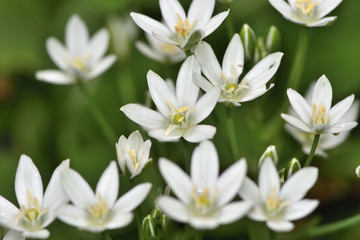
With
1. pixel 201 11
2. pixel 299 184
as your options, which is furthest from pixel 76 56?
pixel 299 184

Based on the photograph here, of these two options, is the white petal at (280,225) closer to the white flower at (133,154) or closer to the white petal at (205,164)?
the white petal at (205,164)

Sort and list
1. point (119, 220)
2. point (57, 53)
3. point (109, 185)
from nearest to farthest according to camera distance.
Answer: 1. point (119, 220)
2. point (109, 185)
3. point (57, 53)

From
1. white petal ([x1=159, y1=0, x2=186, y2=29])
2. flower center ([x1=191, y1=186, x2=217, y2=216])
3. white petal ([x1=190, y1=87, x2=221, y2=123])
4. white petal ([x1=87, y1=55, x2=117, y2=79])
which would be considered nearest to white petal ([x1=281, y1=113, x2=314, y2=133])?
white petal ([x1=190, y1=87, x2=221, y2=123])

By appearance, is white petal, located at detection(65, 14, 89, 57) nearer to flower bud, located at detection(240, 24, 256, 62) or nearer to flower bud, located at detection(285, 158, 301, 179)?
flower bud, located at detection(240, 24, 256, 62)

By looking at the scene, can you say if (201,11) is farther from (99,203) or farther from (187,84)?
(99,203)

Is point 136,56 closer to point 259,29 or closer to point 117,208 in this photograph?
point 259,29
